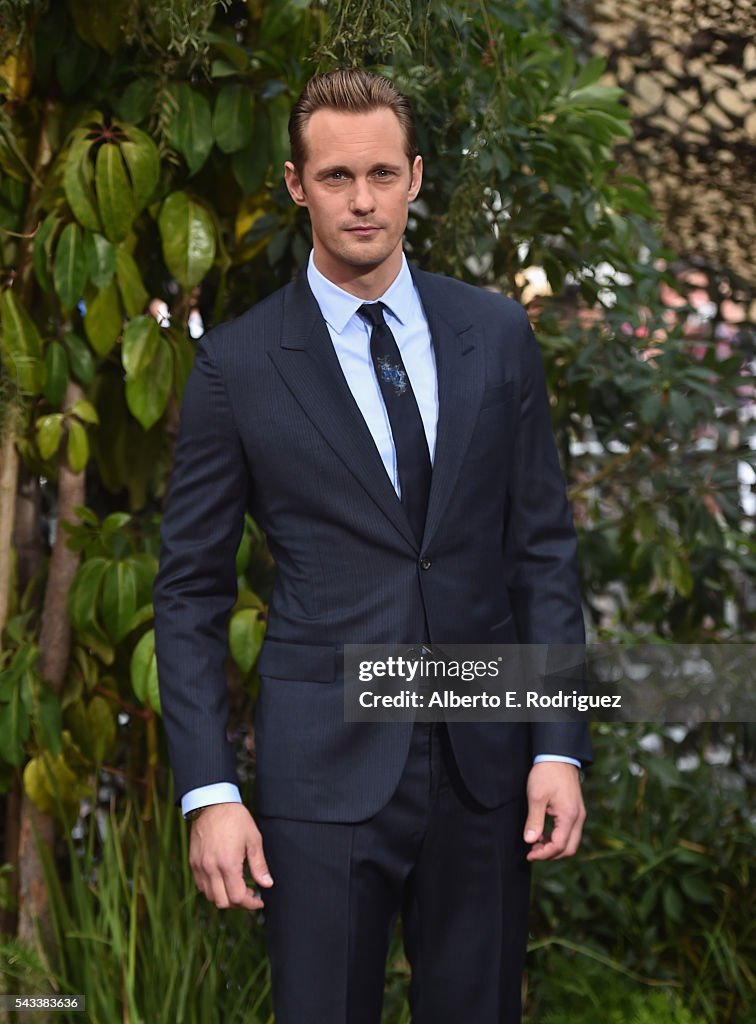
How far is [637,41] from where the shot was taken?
9.62 ft

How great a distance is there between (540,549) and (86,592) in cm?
76

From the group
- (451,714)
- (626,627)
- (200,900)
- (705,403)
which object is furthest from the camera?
(626,627)

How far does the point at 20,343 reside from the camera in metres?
1.90

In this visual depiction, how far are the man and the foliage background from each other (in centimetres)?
32

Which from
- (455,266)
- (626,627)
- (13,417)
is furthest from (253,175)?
(626,627)

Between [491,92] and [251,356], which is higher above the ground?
[491,92]

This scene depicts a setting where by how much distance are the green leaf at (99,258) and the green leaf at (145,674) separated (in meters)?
0.53

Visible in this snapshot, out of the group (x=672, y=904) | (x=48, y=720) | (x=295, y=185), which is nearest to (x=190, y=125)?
(x=295, y=185)

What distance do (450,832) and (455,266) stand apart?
0.93 m

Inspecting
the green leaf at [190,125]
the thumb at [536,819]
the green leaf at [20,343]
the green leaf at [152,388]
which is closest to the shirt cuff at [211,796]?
the thumb at [536,819]

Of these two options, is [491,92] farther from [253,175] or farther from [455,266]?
[253,175]

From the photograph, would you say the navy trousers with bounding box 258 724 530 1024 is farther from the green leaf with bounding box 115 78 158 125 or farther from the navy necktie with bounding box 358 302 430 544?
the green leaf with bounding box 115 78 158 125

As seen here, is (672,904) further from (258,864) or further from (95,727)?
(258,864)

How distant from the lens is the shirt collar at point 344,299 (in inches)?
56.7
